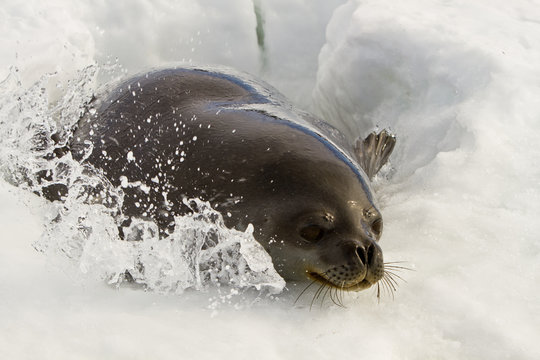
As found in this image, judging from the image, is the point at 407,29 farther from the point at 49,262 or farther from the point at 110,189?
the point at 49,262

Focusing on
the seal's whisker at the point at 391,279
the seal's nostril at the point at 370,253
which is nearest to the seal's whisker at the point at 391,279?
the seal's whisker at the point at 391,279

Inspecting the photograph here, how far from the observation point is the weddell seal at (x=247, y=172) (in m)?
3.10

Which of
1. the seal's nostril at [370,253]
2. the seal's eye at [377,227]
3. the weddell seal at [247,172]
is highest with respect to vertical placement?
the weddell seal at [247,172]

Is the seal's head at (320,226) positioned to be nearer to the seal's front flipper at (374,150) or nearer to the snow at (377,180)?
the snow at (377,180)

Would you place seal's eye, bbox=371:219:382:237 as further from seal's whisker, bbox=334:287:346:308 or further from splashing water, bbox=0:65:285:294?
splashing water, bbox=0:65:285:294

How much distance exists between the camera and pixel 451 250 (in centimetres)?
327

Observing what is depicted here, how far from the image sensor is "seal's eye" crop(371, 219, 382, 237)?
3.29m

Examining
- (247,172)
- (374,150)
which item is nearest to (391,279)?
(247,172)

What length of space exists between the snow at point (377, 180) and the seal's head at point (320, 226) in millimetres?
153

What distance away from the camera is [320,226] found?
122 inches

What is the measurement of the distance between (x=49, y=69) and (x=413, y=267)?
11.0 feet

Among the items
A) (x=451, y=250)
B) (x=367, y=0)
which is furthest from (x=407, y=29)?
(x=451, y=250)

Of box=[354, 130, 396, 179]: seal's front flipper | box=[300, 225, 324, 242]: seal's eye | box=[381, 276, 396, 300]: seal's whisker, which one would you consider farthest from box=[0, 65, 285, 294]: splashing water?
box=[354, 130, 396, 179]: seal's front flipper

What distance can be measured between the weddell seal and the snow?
0.71 ft
